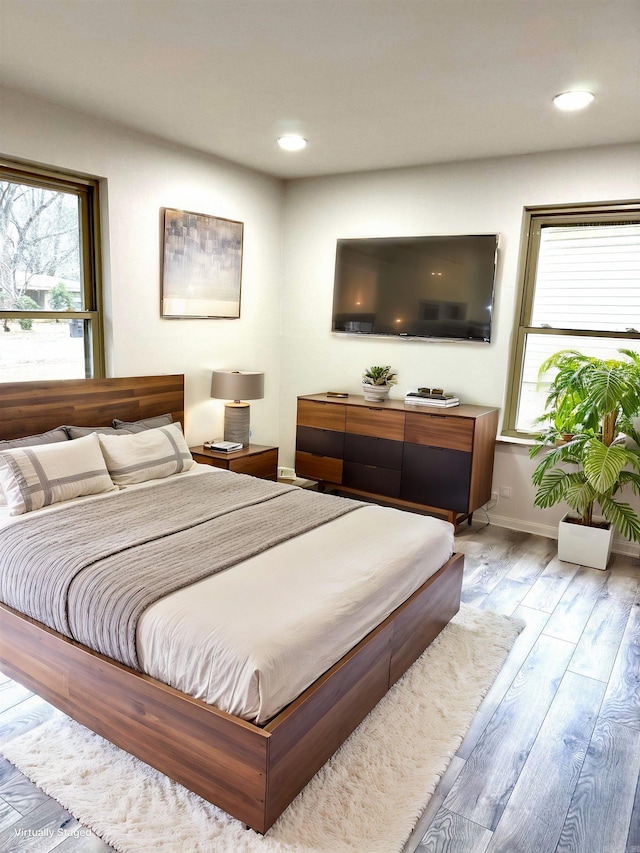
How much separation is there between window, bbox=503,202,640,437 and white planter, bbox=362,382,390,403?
92 cm

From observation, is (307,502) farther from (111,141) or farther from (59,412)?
(111,141)

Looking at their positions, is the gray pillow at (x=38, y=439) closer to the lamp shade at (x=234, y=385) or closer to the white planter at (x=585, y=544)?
the lamp shade at (x=234, y=385)

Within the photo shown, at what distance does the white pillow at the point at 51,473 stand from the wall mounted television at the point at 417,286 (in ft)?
8.23

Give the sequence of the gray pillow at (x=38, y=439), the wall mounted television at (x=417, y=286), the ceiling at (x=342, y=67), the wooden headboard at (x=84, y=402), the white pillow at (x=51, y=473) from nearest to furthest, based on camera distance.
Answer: the ceiling at (x=342, y=67) < the white pillow at (x=51, y=473) < the gray pillow at (x=38, y=439) < the wooden headboard at (x=84, y=402) < the wall mounted television at (x=417, y=286)

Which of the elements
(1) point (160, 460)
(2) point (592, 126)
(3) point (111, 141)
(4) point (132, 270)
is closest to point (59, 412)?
(1) point (160, 460)

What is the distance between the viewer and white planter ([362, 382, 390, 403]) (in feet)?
15.0

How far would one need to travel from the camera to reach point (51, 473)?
9.51ft

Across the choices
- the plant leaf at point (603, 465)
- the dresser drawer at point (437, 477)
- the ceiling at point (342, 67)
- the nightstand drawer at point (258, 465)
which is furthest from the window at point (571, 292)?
the nightstand drawer at point (258, 465)

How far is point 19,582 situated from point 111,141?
9.07 feet

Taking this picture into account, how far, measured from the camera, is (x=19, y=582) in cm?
229

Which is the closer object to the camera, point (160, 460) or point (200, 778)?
point (200, 778)

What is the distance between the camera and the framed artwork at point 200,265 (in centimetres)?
416

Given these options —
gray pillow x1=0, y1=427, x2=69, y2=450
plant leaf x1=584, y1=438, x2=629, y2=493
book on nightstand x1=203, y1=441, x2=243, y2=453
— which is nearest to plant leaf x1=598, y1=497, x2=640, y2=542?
plant leaf x1=584, y1=438, x2=629, y2=493

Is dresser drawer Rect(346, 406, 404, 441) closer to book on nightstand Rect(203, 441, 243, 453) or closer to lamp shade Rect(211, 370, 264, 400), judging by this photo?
lamp shade Rect(211, 370, 264, 400)
